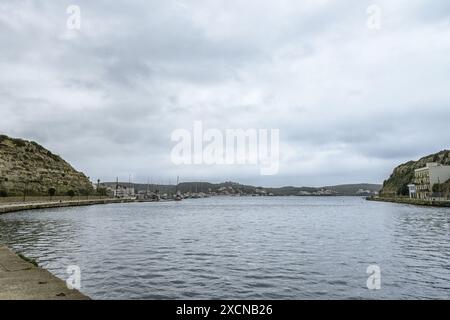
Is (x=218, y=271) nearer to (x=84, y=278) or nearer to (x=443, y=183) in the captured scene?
(x=84, y=278)

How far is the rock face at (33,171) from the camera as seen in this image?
430 ft

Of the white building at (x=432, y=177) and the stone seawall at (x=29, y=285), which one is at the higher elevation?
the white building at (x=432, y=177)

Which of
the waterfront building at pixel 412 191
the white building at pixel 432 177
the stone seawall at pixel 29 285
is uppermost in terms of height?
the white building at pixel 432 177

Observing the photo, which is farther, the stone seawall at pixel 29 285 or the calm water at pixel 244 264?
the calm water at pixel 244 264

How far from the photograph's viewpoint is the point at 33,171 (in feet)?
485

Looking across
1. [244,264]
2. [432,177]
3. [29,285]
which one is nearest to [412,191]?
[432,177]

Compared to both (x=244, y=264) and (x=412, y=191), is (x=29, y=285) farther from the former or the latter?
(x=412, y=191)

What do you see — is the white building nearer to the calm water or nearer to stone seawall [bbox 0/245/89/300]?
the calm water

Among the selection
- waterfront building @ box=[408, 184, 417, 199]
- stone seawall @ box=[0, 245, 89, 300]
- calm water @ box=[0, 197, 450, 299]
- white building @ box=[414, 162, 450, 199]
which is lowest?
calm water @ box=[0, 197, 450, 299]

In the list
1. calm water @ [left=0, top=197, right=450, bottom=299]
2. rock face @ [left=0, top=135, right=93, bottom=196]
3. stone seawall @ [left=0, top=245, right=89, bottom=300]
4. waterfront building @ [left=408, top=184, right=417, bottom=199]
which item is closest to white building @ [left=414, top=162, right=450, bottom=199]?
waterfront building @ [left=408, top=184, right=417, bottom=199]

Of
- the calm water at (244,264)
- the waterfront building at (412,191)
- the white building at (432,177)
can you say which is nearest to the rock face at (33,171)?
the calm water at (244,264)

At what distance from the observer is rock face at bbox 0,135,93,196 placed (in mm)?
131000

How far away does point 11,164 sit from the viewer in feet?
455

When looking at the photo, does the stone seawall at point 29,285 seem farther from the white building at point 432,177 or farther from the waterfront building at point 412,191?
the waterfront building at point 412,191
